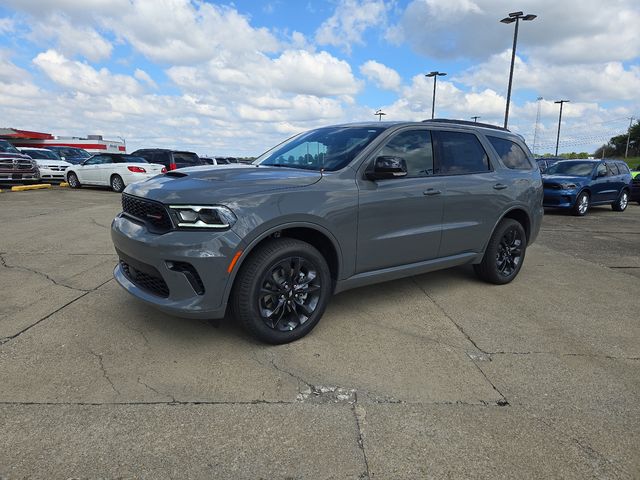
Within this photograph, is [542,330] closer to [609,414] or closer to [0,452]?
[609,414]

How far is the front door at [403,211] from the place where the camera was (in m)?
3.78

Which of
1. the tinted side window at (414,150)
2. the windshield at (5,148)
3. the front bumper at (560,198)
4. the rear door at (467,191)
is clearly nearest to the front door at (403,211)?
the tinted side window at (414,150)

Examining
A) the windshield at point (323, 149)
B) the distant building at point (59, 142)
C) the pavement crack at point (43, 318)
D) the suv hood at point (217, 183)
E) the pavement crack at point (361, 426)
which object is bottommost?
the pavement crack at point (361, 426)

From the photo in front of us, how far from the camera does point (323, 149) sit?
4145 millimetres

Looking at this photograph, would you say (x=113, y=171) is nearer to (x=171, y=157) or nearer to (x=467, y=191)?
(x=171, y=157)

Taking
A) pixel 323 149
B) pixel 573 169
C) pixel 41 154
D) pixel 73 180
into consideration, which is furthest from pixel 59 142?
pixel 323 149

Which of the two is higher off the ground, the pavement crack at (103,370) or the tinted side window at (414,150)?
the tinted side window at (414,150)

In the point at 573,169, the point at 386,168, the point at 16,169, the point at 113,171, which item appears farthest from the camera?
the point at 113,171

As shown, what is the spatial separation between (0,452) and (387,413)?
2.01 meters

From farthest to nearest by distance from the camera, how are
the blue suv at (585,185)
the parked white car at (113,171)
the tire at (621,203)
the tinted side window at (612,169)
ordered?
the parked white car at (113,171)
the tire at (621,203)
the tinted side window at (612,169)
the blue suv at (585,185)

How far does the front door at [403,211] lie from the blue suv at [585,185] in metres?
10.3

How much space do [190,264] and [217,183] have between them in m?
0.62

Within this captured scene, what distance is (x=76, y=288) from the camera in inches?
184

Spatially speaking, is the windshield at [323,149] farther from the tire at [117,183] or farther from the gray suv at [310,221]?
the tire at [117,183]
